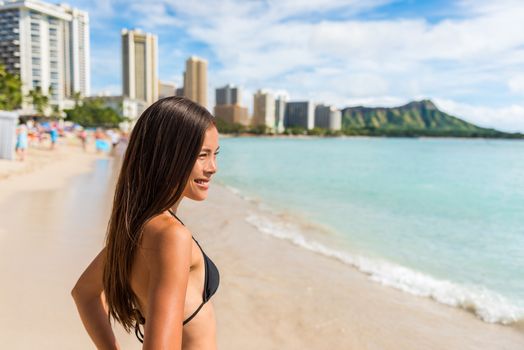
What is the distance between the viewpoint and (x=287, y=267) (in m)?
5.71

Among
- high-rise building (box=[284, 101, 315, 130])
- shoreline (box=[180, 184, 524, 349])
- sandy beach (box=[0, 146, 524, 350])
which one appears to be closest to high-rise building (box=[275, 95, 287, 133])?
high-rise building (box=[284, 101, 315, 130])

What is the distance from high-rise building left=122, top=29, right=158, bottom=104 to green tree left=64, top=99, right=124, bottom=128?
50.9m

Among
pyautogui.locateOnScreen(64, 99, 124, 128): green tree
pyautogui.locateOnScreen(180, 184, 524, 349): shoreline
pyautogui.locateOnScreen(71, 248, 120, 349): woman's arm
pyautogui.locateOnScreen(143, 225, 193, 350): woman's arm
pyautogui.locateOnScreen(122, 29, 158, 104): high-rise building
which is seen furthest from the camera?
pyautogui.locateOnScreen(122, 29, 158, 104): high-rise building

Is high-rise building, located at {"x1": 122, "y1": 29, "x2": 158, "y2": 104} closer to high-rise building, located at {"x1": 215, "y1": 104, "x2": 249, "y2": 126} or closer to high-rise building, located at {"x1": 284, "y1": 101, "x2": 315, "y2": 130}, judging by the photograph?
high-rise building, located at {"x1": 215, "y1": 104, "x2": 249, "y2": 126}

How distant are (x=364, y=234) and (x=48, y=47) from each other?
350 feet

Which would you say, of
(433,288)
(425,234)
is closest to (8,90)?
(425,234)

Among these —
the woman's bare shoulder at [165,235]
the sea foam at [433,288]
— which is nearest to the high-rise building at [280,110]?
the sea foam at [433,288]

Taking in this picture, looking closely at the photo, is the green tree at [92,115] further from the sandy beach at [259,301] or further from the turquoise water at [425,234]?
the sandy beach at [259,301]

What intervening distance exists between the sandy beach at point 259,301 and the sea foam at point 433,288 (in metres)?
0.20

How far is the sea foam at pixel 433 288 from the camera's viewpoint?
4.77 meters

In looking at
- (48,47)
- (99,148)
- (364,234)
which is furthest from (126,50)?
(364,234)

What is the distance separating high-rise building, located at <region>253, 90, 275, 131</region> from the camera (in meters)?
161

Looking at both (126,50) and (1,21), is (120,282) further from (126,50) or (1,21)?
(126,50)

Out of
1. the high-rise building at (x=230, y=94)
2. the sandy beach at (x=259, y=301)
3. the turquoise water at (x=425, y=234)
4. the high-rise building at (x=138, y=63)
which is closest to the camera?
the sandy beach at (x=259, y=301)
